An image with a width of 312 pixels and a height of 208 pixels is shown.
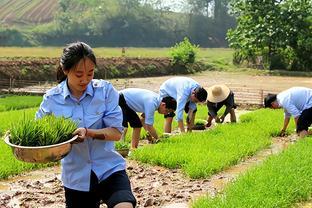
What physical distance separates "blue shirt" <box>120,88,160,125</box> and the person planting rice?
4.75 meters

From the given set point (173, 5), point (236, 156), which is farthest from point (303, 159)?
point (173, 5)

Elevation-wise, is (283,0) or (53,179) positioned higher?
(283,0)

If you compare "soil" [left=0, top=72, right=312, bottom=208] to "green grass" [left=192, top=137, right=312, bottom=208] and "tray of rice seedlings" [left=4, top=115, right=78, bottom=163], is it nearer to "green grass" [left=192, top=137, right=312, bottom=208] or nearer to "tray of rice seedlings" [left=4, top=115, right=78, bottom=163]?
"green grass" [left=192, top=137, right=312, bottom=208]

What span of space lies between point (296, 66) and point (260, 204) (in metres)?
33.8

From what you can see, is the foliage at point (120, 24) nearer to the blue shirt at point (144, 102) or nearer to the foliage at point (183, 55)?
the foliage at point (183, 55)

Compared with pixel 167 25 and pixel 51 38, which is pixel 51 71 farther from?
pixel 167 25

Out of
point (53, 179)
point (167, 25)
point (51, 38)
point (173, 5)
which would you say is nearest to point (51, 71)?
point (53, 179)

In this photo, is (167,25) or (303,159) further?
(167,25)

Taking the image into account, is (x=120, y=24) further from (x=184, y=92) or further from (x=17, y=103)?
(x=184, y=92)

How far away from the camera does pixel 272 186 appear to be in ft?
18.2

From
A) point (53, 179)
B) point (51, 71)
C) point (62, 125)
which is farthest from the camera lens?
point (51, 71)

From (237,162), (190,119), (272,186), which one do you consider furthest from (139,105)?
(272,186)

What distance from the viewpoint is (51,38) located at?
65438 millimetres

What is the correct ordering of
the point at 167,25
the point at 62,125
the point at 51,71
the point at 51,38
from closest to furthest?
the point at 62,125 < the point at 51,71 < the point at 51,38 < the point at 167,25
